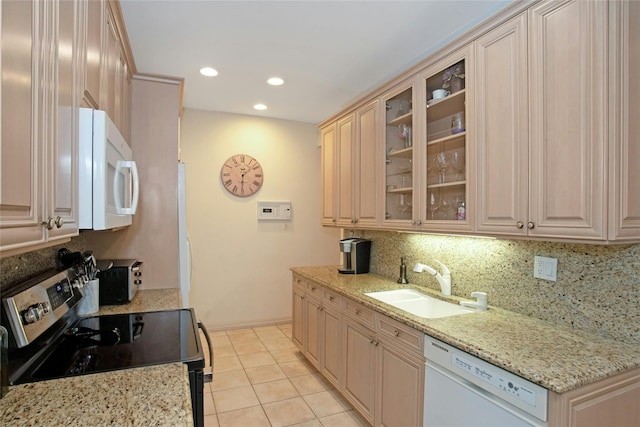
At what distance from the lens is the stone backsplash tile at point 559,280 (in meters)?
1.51

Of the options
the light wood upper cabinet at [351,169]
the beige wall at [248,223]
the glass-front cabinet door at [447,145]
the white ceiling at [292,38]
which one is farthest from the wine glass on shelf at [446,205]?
the beige wall at [248,223]

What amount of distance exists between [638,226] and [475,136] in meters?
0.80

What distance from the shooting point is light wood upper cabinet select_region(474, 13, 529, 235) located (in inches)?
64.6

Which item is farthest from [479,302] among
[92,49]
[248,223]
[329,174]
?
[248,223]

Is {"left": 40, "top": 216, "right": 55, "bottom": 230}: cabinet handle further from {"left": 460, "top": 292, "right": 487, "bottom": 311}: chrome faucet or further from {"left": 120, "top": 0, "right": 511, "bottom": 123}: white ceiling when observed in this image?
{"left": 460, "top": 292, "right": 487, "bottom": 311}: chrome faucet

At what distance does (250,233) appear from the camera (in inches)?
172

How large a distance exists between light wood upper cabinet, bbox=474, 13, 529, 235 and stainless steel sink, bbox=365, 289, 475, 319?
651 mm

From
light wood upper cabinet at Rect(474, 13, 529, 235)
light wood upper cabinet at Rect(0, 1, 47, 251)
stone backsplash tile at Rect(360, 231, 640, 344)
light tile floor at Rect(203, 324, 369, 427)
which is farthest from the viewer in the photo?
light tile floor at Rect(203, 324, 369, 427)

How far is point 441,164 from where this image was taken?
215cm

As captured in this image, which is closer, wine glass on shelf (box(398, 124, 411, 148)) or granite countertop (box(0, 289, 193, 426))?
granite countertop (box(0, 289, 193, 426))

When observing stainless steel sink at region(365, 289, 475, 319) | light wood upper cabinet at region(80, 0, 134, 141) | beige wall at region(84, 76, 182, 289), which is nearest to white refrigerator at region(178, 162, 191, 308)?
beige wall at region(84, 76, 182, 289)

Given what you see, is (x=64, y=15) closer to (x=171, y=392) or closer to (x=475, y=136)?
(x=171, y=392)

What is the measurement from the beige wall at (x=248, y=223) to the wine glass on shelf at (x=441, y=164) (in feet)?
8.66

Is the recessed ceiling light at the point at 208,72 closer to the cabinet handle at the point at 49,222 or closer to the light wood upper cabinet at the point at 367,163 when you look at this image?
the light wood upper cabinet at the point at 367,163
